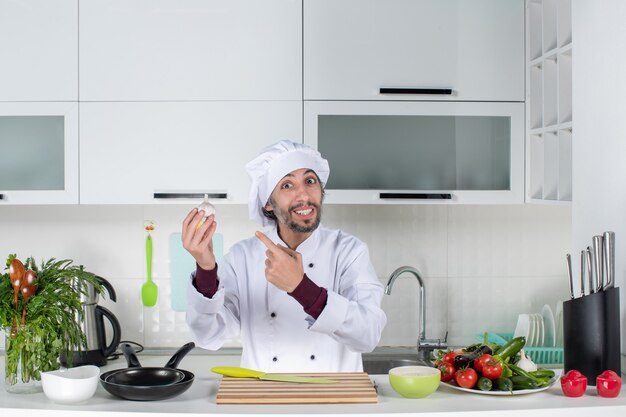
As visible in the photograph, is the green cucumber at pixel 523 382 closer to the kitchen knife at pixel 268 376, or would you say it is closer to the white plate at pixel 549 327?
the kitchen knife at pixel 268 376

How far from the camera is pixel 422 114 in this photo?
302 cm

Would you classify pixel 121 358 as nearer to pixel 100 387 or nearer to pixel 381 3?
pixel 100 387

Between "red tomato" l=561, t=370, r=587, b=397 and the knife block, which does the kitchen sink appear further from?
"red tomato" l=561, t=370, r=587, b=397

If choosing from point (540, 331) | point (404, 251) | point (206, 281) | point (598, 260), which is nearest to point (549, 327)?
point (540, 331)

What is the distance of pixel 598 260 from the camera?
2.14 m

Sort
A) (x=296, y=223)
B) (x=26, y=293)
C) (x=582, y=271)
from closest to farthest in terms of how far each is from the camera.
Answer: (x=26, y=293), (x=582, y=271), (x=296, y=223)

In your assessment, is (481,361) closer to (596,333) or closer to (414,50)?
(596,333)

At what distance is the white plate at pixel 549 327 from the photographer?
3223mm

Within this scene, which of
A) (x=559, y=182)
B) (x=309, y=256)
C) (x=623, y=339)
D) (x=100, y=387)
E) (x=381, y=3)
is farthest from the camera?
(x=381, y=3)

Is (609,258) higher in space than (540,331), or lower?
higher

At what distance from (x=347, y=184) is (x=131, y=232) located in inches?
37.3

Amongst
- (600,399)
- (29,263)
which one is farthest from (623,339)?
(29,263)

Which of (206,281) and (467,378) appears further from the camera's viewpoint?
(206,281)

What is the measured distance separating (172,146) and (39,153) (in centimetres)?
49
